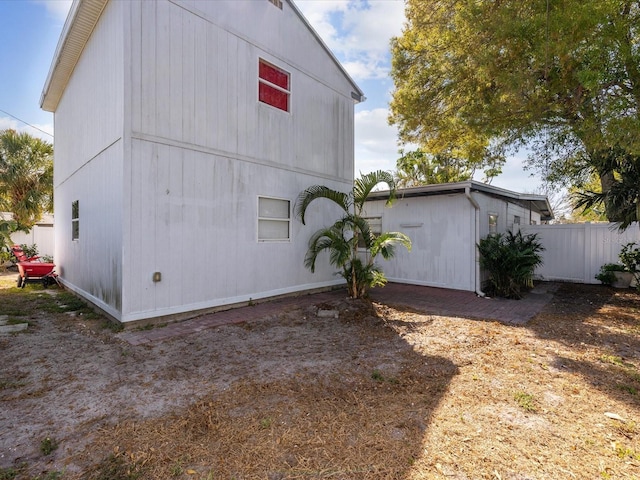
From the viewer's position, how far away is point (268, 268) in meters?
7.24

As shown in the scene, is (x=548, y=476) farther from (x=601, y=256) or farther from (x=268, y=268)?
(x=601, y=256)

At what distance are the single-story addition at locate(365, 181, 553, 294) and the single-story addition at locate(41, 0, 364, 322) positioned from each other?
7.55ft

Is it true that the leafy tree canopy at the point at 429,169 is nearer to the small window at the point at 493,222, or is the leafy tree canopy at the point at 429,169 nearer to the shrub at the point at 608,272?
the small window at the point at 493,222

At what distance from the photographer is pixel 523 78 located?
739 cm

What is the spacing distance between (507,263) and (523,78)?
13.8 ft

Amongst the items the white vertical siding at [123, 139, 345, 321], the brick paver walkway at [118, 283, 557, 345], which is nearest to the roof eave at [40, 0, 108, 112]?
the white vertical siding at [123, 139, 345, 321]

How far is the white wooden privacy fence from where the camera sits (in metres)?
9.88

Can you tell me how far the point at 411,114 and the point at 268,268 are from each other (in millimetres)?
6856

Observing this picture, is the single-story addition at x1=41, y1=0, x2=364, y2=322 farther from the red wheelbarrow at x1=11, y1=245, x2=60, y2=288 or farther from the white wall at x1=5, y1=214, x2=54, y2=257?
the white wall at x1=5, y1=214, x2=54, y2=257

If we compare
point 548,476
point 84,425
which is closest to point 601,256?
point 548,476

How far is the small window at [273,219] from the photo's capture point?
7152mm

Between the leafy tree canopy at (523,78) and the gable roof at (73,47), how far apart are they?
94.4 inches

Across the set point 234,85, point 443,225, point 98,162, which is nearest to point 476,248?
point 443,225

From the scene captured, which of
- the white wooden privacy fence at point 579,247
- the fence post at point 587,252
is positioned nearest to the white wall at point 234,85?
the white wooden privacy fence at point 579,247
